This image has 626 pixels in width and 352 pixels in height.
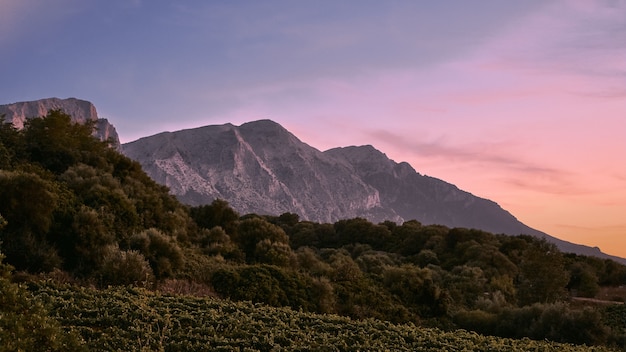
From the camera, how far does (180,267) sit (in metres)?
28.6

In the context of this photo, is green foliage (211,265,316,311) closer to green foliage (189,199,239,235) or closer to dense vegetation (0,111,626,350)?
dense vegetation (0,111,626,350)

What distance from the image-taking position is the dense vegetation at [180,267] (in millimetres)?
20858

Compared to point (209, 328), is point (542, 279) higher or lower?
higher

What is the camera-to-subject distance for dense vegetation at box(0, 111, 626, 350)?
20.9 m

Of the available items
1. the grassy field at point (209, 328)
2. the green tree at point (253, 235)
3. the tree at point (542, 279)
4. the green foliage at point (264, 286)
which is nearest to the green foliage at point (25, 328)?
the grassy field at point (209, 328)

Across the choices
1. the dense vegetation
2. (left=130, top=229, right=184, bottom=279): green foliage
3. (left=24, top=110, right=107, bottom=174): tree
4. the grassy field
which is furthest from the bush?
(left=24, top=110, right=107, bottom=174): tree

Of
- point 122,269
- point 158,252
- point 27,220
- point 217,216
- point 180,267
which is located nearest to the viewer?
point 122,269

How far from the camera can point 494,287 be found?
48344 millimetres

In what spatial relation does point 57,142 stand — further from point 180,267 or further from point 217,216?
point 180,267

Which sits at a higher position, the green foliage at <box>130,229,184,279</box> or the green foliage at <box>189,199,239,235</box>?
the green foliage at <box>189,199,239,235</box>

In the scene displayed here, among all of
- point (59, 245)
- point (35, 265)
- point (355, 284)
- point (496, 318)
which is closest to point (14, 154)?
point (59, 245)

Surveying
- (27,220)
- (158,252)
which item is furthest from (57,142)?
(158,252)

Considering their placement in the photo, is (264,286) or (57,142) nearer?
(264,286)

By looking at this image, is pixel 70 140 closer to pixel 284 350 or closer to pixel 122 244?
pixel 122 244
